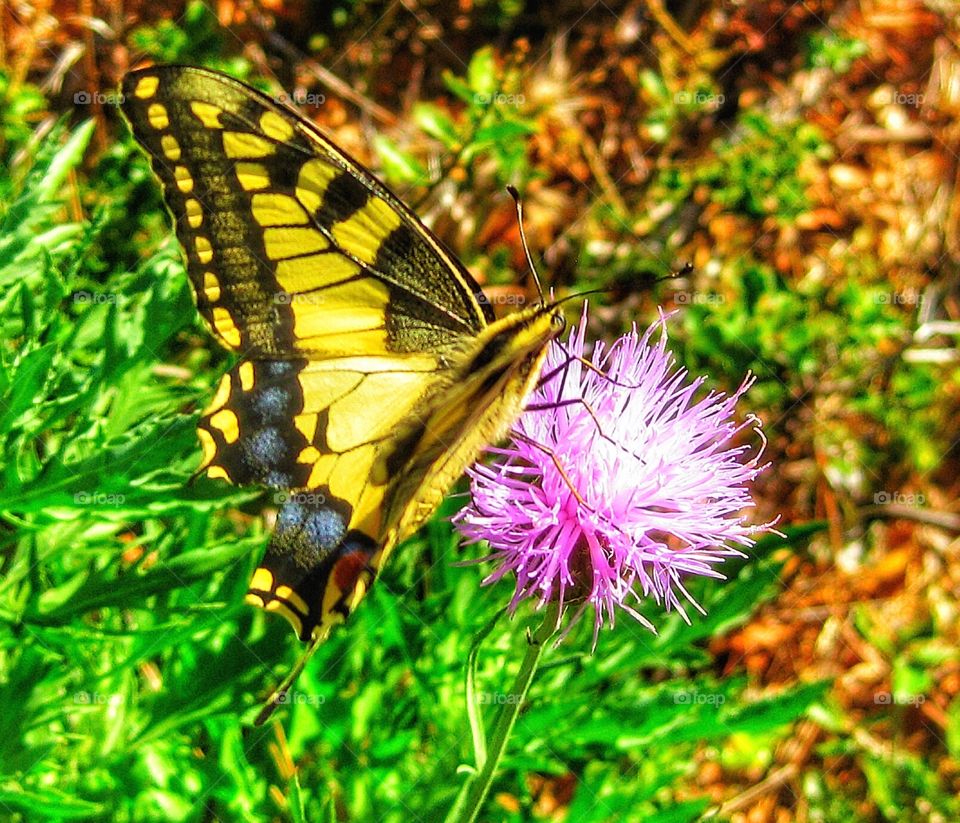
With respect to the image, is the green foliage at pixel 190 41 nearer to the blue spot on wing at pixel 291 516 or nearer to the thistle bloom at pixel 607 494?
the blue spot on wing at pixel 291 516

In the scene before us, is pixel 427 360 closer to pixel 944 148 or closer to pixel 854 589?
pixel 854 589

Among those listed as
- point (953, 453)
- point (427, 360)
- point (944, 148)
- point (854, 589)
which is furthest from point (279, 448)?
point (944, 148)

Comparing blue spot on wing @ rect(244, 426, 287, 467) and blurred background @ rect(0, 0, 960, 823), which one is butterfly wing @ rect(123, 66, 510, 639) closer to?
blue spot on wing @ rect(244, 426, 287, 467)

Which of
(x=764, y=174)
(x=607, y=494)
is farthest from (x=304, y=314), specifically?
(x=764, y=174)

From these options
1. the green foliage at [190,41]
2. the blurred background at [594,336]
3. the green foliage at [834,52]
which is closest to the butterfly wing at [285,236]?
the blurred background at [594,336]

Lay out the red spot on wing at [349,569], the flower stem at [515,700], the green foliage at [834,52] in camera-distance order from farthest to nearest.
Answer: the green foliage at [834,52] < the red spot on wing at [349,569] < the flower stem at [515,700]

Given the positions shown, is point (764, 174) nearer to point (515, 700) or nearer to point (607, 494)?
point (607, 494)
